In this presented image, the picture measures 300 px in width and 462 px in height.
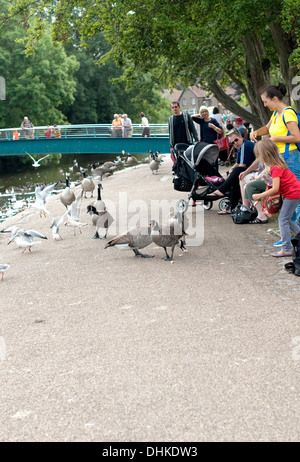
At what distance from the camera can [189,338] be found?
503cm

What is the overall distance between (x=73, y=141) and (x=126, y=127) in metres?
5.44

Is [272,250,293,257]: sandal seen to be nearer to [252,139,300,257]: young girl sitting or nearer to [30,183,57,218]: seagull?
[252,139,300,257]: young girl sitting

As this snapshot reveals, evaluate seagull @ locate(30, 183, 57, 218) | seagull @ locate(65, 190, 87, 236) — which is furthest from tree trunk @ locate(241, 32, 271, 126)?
seagull @ locate(65, 190, 87, 236)

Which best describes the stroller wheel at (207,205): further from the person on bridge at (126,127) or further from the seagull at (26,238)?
the person on bridge at (126,127)

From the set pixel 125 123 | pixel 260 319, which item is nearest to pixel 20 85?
pixel 125 123

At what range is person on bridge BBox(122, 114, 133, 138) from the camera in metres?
33.6

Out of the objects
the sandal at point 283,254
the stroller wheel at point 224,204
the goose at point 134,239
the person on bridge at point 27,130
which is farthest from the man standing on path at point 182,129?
the person on bridge at point 27,130

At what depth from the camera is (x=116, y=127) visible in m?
34.4

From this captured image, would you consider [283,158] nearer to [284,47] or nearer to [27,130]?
[284,47]

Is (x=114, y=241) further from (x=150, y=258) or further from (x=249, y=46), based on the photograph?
(x=249, y=46)

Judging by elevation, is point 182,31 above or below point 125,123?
above

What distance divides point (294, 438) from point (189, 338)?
175cm

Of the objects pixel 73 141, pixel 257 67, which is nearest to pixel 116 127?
pixel 73 141

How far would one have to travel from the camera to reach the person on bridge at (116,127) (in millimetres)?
33969
